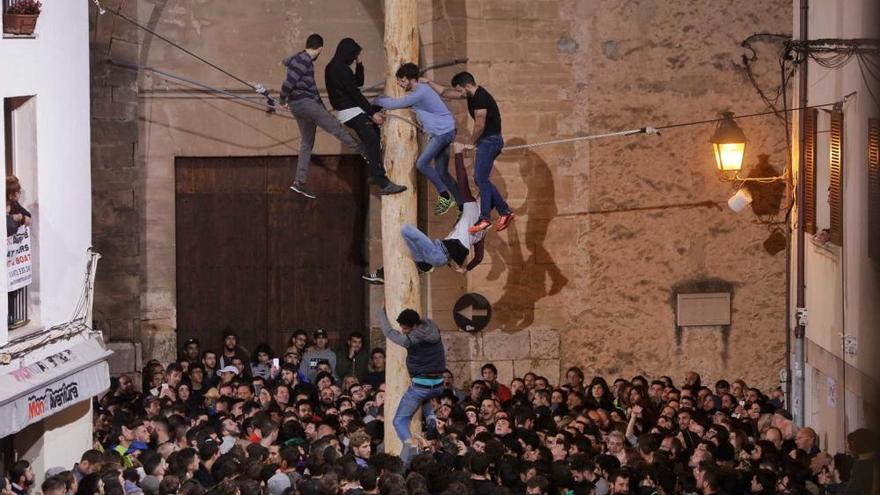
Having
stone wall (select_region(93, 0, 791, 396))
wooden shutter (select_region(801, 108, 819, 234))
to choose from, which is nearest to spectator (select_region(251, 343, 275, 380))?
stone wall (select_region(93, 0, 791, 396))

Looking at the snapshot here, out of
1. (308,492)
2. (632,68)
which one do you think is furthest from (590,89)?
(308,492)

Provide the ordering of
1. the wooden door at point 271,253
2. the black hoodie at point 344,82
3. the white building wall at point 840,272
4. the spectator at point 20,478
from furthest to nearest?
the wooden door at point 271,253 < the white building wall at point 840,272 < the black hoodie at point 344,82 < the spectator at point 20,478

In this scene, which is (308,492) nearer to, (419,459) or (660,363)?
(419,459)

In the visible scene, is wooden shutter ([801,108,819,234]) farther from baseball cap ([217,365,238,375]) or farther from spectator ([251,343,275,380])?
baseball cap ([217,365,238,375])

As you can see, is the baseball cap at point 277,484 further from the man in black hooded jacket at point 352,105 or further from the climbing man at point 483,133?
the climbing man at point 483,133

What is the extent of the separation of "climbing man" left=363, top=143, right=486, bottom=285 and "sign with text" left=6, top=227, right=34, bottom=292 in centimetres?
341

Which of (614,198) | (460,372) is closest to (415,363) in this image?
(460,372)

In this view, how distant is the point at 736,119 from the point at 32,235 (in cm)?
925

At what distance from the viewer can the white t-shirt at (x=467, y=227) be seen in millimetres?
17594

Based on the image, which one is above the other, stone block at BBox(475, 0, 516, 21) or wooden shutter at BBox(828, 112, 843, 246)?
stone block at BBox(475, 0, 516, 21)

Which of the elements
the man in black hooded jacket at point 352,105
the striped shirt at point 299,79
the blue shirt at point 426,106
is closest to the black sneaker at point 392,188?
A: the man in black hooded jacket at point 352,105

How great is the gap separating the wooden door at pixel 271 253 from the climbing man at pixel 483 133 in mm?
5868

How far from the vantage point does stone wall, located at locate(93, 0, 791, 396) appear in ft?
73.8

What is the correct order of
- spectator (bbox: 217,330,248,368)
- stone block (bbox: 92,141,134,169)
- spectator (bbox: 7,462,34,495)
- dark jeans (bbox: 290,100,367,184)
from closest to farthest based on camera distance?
spectator (bbox: 7,462,34,495) → dark jeans (bbox: 290,100,367,184) → spectator (bbox: 217,330,248,368) → stone block (bbox: 92,141,134,169)
